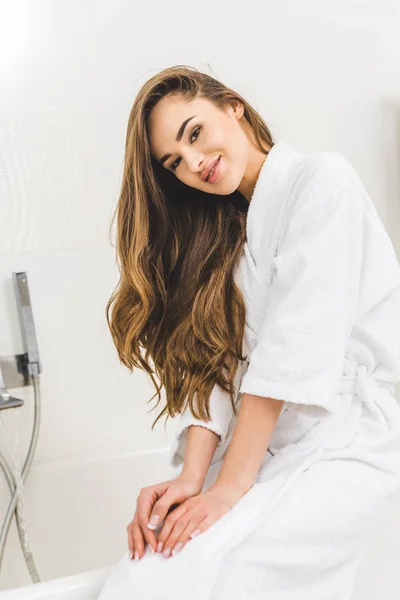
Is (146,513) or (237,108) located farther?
(237,108)

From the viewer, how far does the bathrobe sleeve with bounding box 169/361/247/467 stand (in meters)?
1.32

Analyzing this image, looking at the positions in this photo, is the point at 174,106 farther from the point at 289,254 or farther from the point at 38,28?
the point at 38,28

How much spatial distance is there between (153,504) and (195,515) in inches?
4.6

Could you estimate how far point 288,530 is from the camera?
1.09 metres

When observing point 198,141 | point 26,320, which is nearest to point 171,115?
point 198,141

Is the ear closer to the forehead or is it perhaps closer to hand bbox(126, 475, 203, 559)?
the forehead

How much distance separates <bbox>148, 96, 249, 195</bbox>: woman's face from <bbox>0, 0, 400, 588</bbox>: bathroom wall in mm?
819

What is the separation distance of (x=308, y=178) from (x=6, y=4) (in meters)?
1.25

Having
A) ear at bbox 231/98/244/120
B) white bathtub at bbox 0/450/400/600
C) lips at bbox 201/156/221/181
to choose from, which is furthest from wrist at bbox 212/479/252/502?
white bathtub at bbox 0/450/400/600

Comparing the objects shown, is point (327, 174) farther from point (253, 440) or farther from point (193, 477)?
point (193, 477)

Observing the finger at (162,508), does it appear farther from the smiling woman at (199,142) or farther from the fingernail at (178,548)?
the smiling woman at (199,142)

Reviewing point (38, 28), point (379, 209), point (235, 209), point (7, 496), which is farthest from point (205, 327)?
point (379, 209)

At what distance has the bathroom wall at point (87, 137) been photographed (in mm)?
2053

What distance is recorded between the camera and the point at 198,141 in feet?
4.28
